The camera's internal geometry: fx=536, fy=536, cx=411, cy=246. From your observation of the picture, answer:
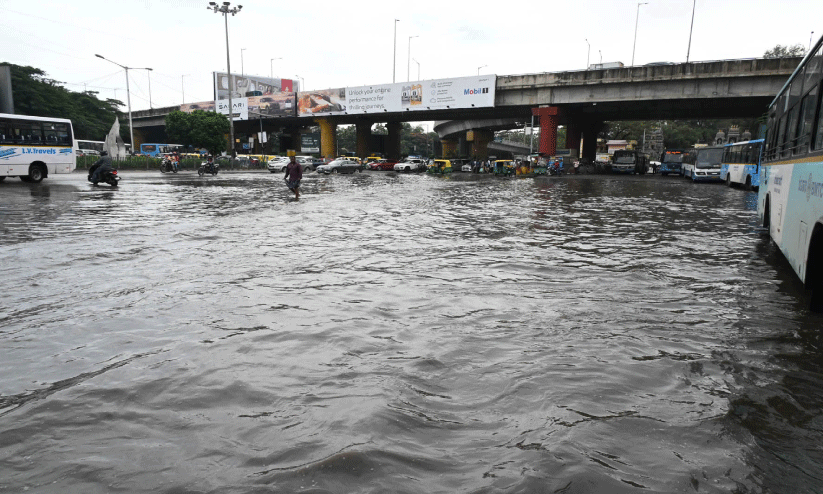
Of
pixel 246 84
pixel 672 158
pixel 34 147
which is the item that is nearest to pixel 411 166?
pixel 672 158

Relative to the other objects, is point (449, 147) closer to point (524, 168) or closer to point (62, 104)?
point (524, 168)

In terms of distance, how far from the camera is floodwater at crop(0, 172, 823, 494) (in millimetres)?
2689

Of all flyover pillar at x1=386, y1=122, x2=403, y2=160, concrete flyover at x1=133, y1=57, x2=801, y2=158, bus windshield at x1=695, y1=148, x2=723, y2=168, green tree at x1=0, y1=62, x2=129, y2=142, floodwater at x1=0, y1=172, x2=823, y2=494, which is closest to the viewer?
floodwater at x1=0, y1=172, x2=823, y2=494

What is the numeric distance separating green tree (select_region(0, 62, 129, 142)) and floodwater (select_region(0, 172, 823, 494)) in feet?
214

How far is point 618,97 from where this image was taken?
3938 centimetres

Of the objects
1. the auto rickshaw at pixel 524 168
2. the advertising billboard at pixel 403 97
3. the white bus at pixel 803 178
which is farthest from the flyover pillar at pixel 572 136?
the white bus at pixel 803 178

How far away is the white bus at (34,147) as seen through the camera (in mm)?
21688

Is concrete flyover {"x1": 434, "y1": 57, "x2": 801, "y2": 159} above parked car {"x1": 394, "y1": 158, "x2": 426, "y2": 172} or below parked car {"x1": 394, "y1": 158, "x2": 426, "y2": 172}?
above

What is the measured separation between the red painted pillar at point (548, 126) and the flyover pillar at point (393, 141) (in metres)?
27.1

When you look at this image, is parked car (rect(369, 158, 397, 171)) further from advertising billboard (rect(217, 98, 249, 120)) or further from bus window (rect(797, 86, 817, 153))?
bus window (rect(797, 86, 817, 153))

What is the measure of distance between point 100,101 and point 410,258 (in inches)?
3767

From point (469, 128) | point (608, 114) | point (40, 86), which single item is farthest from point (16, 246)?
point (40, 86)

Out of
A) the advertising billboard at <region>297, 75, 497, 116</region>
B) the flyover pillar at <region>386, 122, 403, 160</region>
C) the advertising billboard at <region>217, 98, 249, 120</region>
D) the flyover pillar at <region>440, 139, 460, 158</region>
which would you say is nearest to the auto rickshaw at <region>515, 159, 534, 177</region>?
the advertising billboard at <region>297, 75, 497, 116</region>

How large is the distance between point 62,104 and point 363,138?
4149 centimetres
